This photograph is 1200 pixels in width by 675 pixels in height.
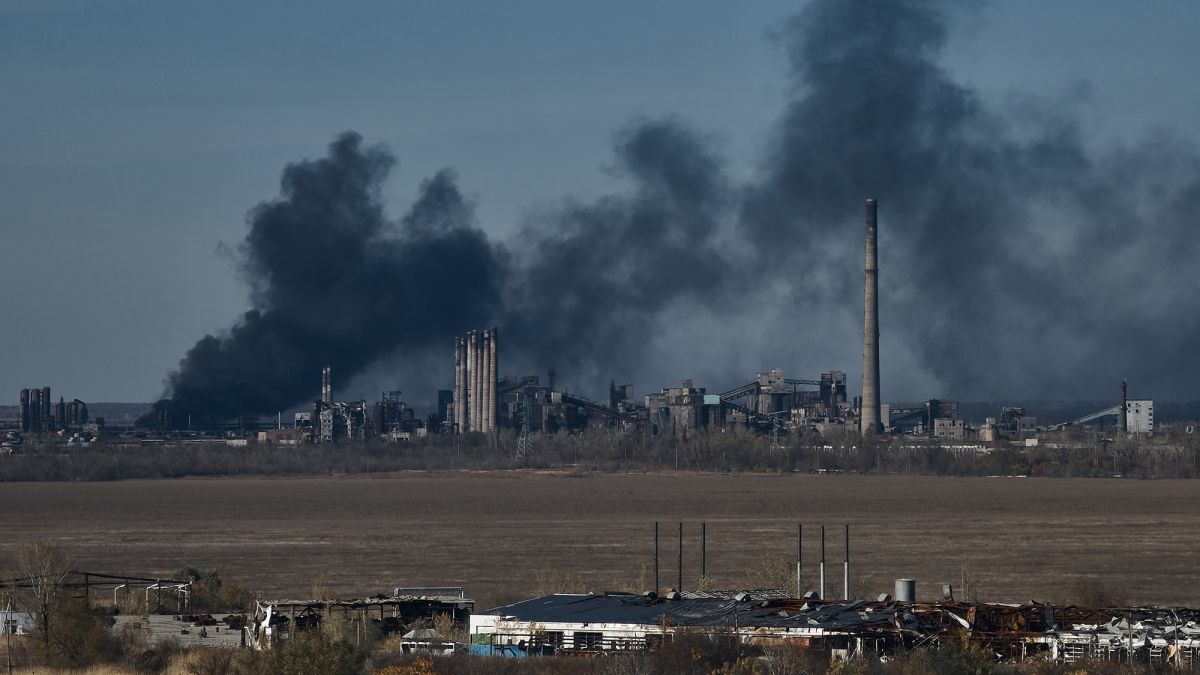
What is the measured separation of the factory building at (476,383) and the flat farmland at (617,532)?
15.3 meters

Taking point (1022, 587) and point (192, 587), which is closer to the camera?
point (192, 587)

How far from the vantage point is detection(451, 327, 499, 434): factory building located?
128 meters

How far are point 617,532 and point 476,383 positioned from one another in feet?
239

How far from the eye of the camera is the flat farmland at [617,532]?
140 feet

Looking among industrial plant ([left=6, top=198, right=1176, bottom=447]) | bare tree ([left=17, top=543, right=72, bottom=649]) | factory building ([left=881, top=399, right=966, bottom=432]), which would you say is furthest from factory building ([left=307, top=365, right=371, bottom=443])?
bare tree ([left=17, top=543, right=72, bottom=649])

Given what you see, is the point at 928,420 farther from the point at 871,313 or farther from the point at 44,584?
the point at 44,584

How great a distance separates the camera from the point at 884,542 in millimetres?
55406

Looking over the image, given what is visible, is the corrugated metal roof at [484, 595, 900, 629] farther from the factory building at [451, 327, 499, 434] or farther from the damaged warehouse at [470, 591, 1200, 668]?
the factory building at [451, 327, 499, 434]

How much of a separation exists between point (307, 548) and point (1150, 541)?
27.0 meters

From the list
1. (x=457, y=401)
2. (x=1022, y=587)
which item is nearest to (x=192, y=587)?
(x=1022, y=587)

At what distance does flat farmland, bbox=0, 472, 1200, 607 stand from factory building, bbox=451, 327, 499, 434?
1528 cm

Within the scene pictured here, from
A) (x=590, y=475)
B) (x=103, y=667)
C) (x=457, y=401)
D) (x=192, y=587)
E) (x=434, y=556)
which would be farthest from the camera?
(x=457, y=401)

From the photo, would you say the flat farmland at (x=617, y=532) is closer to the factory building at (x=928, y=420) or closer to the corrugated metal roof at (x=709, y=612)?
the corrugated metal roof at (x=709, y=612)

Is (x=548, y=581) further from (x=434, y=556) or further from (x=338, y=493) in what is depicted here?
(x=338, y=493)
